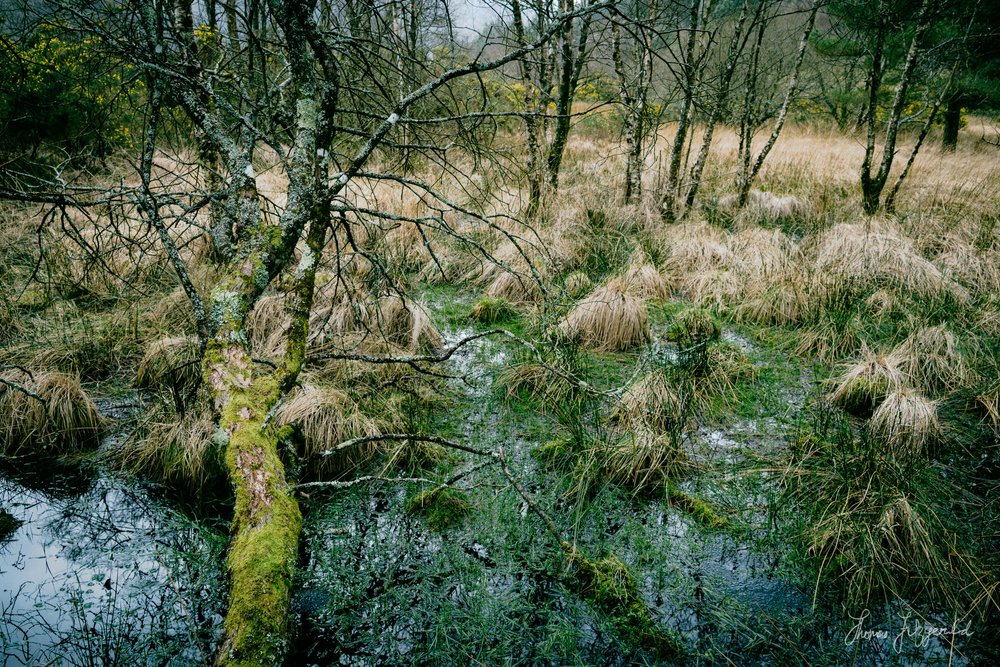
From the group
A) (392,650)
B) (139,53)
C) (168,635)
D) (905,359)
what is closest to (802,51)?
(905,359)

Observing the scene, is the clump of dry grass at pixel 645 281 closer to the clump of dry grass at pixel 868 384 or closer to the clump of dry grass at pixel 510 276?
the clump of dry grass at pixel 510 276

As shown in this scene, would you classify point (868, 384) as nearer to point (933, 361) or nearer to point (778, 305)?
point (933, 361)

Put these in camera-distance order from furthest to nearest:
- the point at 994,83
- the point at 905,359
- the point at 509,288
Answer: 1. the point at 994,83
2. the point at 509,288
3. the point at 905,359

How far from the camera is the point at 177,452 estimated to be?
9.96ft

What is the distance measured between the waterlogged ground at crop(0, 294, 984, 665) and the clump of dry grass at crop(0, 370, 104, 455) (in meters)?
0.19

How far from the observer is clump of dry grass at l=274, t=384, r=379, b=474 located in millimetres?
3148

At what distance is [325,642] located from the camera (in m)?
2.15

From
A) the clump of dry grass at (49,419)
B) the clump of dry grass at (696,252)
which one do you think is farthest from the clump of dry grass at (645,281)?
the clump of dry grass at (49,419)

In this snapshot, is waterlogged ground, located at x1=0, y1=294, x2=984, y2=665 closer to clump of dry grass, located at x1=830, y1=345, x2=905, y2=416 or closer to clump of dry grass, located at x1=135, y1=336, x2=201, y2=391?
clump of dry grass, located at x1=830, y1=345, x2=905, y2=416

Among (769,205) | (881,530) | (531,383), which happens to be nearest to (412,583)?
(531,383)

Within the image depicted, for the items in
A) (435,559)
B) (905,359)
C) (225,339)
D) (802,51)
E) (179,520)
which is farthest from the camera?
(802,51)

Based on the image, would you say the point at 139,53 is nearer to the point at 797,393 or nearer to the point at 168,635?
the point at 168,635

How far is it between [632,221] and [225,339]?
5317 millimetres

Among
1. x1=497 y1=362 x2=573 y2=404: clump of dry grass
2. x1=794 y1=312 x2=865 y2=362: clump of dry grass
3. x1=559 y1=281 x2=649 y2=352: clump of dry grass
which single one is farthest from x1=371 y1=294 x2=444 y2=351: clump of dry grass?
x1=794 y1=312 x2=865 y2=362: clump of dry grass
